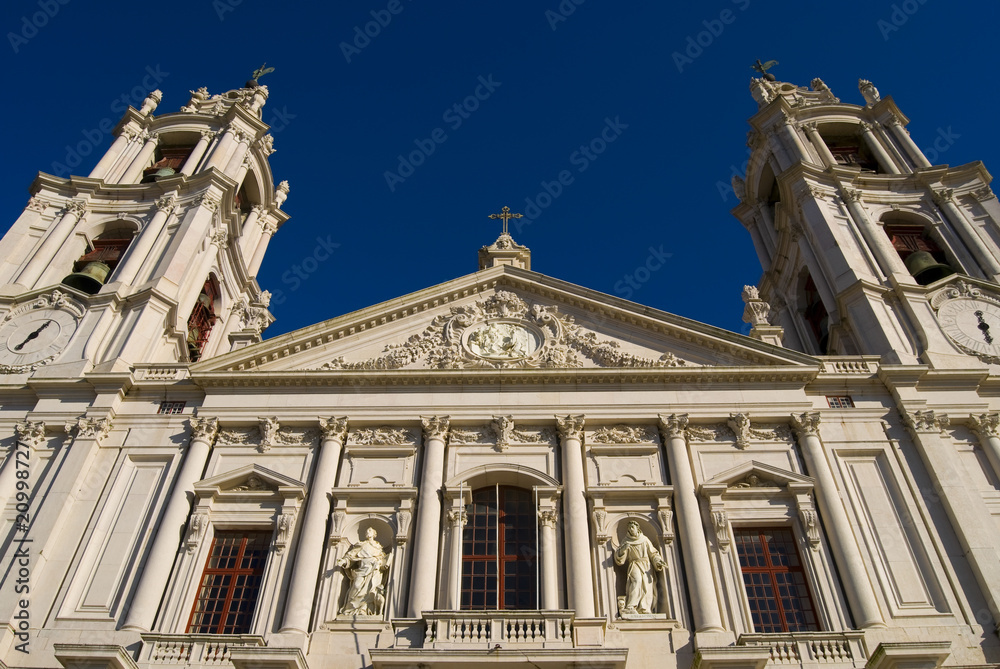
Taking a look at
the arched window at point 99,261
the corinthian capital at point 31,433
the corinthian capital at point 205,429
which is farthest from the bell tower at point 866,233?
the arched window at point 99,261

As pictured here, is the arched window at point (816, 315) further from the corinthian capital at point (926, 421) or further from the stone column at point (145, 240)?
the stone column at point (145, 240)

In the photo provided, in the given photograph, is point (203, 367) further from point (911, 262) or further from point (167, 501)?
point (911, 262)

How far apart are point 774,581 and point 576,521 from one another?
4.56 m

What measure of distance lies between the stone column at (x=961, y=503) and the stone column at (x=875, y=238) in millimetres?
7069

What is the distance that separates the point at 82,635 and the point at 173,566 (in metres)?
2.28

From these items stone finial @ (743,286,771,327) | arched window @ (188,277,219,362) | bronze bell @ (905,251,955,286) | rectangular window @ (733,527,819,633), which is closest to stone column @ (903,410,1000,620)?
rectangular window @ (733,527,819,633)

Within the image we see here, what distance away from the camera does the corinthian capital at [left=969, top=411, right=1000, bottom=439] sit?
21875 millimetres

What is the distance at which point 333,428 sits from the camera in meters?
22.4

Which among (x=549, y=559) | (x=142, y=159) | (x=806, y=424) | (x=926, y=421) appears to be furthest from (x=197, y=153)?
(x=926, y=421)

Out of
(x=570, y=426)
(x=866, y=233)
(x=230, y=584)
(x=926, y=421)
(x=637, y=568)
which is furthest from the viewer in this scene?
(x=866, y=233)

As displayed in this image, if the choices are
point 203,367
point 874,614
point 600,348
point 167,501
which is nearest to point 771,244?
point 600,348

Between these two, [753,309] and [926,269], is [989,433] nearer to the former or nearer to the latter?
[753,309]

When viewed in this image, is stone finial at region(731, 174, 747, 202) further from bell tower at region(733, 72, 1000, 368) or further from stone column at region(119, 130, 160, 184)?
stone column at region(119, 130, 160, 184)

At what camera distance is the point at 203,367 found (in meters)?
23.9
